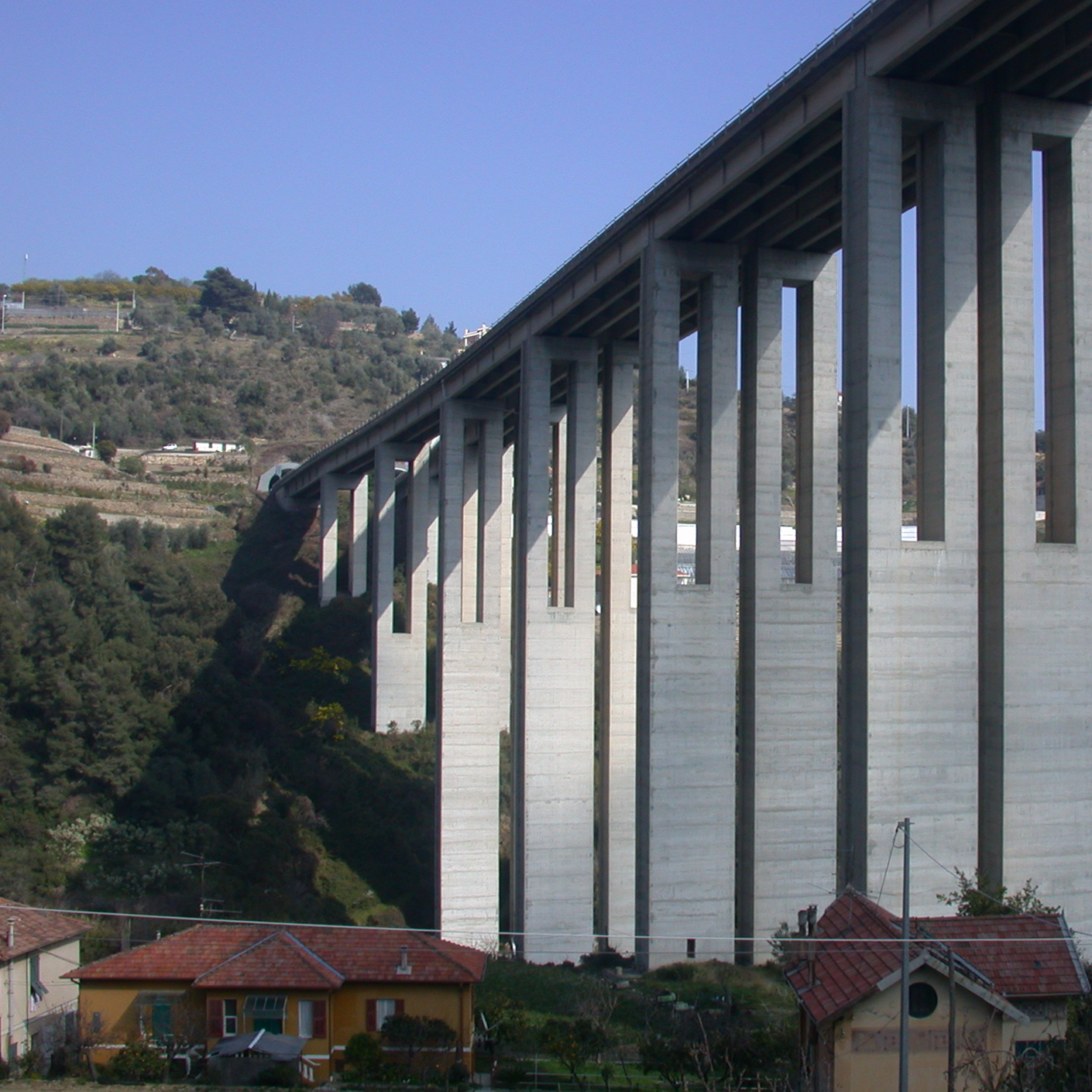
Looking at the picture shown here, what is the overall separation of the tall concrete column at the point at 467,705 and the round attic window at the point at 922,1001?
24.6 meters

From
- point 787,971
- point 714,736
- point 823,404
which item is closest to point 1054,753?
point 787,971

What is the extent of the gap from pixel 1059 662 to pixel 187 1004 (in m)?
15.5

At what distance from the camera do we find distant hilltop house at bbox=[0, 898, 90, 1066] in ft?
70.5

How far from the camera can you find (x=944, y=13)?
62.7ft

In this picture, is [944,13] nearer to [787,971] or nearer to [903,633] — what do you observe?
[903,633]

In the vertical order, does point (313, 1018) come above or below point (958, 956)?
below

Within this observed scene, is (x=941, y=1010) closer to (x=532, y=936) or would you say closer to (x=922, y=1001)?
Result: (x=922, y=1001)

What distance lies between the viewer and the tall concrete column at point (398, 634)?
51938 mm

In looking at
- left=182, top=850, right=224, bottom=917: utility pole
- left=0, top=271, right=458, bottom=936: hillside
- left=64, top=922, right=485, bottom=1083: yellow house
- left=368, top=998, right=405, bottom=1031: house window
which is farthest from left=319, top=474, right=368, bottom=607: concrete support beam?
left=368, top=998, right=405, bottom=1031: house window

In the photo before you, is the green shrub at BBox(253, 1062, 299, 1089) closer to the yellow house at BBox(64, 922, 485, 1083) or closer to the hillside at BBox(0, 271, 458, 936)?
the yellow house at BBox(64, 922, 485, 1083)

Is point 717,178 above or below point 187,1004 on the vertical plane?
above

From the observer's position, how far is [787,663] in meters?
27.5

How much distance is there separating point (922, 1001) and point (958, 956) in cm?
72

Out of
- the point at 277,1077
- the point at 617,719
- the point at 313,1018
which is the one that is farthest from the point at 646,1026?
the point at 617,719
